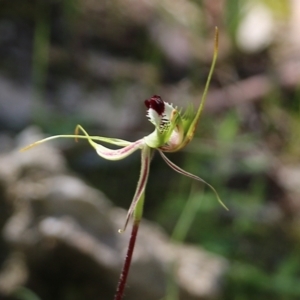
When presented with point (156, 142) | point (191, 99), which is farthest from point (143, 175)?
point (191, 99)

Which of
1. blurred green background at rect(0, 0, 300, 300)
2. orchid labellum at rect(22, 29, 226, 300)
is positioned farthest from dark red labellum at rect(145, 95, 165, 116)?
blurred green background at rect(0, 0, 300, 300)

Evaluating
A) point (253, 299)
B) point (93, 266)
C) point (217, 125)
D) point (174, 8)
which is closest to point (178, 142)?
point (93, 266)

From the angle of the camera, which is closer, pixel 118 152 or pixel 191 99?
pixel 118 152

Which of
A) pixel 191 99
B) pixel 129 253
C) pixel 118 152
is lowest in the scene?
pixel 129 253

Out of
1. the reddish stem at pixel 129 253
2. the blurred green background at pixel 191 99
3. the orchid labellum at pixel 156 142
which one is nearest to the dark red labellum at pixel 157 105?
the orchid labellum at pixel 156 142

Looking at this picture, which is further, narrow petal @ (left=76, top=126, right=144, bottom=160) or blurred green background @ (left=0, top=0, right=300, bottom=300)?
blurred green background @ (left=0, top=0, right=300, bottom=300)

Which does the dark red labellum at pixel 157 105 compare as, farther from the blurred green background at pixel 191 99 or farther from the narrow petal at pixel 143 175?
the blurred green background at pixel 191 99

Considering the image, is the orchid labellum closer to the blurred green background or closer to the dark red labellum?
the dark red labellum

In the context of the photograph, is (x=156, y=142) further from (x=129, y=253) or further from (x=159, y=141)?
(x=129, y=253)

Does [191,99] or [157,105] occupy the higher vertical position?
[191,99]
